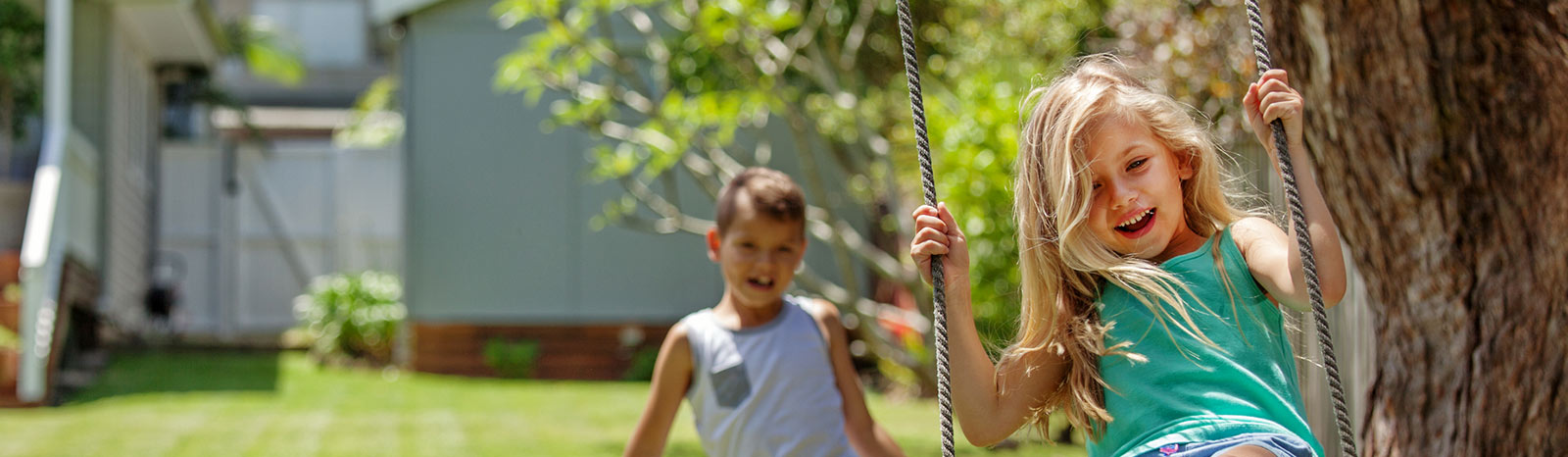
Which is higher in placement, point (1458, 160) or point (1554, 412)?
point (1458, 160)

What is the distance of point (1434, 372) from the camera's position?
3164 mm

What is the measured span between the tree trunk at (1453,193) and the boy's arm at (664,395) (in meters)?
1.48

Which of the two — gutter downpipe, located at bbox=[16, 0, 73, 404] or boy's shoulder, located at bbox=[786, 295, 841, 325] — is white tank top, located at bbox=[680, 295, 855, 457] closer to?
boy's shoulder, located at bbox=[786, 295, 841, 325]

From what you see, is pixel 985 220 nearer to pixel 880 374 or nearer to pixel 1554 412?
pixel 1554 412

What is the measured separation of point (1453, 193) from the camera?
3102 mm

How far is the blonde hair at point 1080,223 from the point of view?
208 centimetres

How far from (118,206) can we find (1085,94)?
1205 cm

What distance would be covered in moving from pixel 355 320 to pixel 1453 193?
35.7 feet

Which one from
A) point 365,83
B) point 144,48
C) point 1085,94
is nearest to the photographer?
point 1085,94

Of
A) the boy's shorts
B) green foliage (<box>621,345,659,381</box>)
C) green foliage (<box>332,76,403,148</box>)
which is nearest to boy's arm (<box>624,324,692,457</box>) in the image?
the boy's shorts

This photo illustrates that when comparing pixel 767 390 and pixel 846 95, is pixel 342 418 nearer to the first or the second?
pixel 846 95

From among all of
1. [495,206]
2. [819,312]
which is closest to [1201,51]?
[819,312]

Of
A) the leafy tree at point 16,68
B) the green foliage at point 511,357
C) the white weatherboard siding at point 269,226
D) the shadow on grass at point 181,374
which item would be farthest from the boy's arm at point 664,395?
the white weatherboard siding at point 269,226

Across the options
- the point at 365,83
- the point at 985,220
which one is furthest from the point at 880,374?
the point at 365,83
